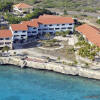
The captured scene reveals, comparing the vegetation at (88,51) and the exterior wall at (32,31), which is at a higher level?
the exterior wall at (32,31)

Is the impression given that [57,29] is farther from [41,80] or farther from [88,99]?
[88,99]

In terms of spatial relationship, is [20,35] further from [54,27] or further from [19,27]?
[54,27]

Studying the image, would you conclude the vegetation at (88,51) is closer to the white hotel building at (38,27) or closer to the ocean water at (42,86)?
the ocean water at (42,86)

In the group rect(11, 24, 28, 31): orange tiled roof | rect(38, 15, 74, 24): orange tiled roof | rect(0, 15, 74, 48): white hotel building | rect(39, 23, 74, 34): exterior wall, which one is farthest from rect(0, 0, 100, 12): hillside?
rect(11, 24, 28, 31): orange tiled roof

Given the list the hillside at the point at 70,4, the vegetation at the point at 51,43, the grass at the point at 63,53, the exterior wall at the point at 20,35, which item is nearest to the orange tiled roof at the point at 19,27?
the exterior wall at the point at 20,35

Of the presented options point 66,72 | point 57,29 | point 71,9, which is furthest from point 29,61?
point 71,9

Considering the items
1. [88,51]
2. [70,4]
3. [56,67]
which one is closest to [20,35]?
[56,67]
